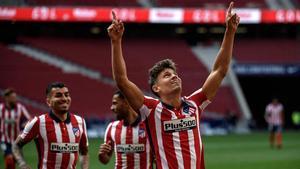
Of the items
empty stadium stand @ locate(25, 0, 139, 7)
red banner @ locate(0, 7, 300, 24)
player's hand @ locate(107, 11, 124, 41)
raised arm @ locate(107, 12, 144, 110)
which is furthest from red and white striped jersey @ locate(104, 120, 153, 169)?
empty stadium stand @ locate(25, 0, 139, 7)

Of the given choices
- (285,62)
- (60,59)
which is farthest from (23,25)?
(285,62)

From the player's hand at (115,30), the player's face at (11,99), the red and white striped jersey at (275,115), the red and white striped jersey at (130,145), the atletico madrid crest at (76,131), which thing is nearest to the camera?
the player's hand at (115,30)

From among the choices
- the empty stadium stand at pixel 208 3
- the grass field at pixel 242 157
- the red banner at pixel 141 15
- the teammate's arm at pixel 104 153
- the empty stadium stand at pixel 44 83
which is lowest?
the grass field at pixel 242 157

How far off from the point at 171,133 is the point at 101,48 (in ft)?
107

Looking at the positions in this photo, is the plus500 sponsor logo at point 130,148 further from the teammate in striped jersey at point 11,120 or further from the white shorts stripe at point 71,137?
the teammate in striped jersey at point 11,120

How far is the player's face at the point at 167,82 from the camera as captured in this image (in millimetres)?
5828

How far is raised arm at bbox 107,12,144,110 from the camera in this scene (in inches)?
216

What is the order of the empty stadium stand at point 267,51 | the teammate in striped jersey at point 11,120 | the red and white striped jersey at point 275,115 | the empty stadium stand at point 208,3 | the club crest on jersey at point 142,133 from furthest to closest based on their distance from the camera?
1. the empty stadium stand at point 267,51
2. the empty stadium stand at point 208,3
3. the red and white striped jersey at point 275,115
4. the teammate in striped jersey at point 11,120
5. the club crest on jersey at point 142,133

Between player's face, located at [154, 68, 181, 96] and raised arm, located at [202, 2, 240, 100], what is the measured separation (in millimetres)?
363

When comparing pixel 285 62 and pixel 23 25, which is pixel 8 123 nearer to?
pixel 23 25

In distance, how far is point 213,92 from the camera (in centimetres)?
609

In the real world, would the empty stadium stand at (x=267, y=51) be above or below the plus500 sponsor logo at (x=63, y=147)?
above

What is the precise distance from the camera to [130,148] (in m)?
8.49

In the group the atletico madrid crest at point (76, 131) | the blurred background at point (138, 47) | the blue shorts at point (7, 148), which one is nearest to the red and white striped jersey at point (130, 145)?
the atletico madrid crest at point (76, 131)
